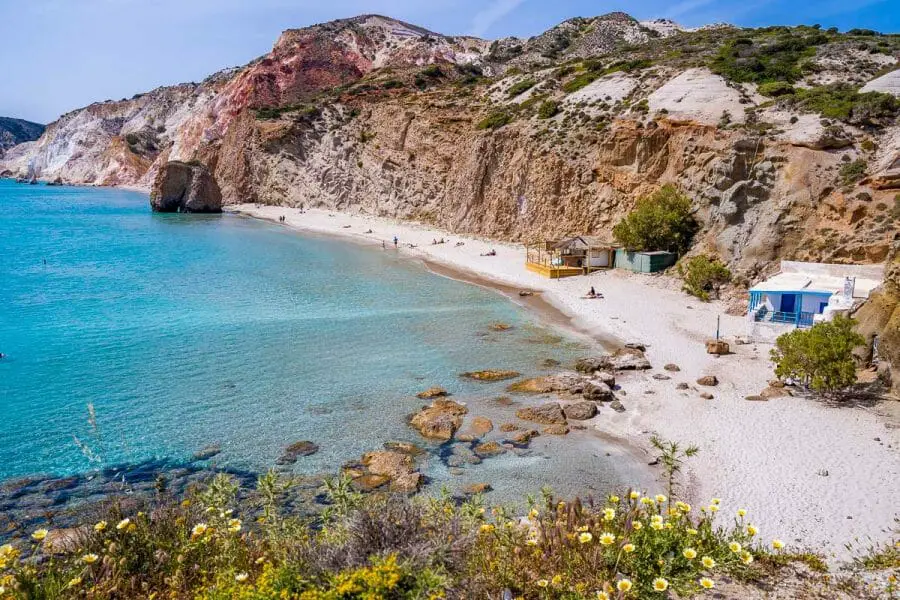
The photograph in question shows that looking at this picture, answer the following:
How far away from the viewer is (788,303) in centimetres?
2353

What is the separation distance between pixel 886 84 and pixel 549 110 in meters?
24.9

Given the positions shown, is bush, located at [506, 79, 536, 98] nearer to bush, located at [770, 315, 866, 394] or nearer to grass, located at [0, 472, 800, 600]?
bush, located at [770, 315, 866, 394]

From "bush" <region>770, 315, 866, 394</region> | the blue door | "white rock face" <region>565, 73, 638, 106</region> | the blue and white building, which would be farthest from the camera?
"white rock face" <region>565, 73, 638, 106</region>

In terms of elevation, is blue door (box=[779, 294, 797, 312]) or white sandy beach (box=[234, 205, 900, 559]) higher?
blue door (box=[779, 294, 797, 312])

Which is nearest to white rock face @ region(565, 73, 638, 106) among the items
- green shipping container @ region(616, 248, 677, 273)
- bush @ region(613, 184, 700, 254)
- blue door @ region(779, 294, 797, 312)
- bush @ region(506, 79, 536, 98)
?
bush @ region(506, 79, 536, 98)

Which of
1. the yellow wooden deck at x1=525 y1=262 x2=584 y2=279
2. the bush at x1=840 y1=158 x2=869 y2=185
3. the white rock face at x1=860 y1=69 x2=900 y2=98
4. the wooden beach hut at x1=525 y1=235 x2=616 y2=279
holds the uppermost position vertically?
the white rock face at x1=860 y1=69 x2=900 y2=98

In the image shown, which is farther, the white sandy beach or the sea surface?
the sea surface

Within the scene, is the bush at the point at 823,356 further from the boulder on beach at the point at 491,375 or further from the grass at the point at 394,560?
the grass at the point at 394,560

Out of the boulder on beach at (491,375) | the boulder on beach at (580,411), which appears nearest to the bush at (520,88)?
the boulder on beach at (491,375)

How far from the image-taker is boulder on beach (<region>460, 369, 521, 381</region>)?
20531mm

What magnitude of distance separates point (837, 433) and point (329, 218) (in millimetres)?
60451

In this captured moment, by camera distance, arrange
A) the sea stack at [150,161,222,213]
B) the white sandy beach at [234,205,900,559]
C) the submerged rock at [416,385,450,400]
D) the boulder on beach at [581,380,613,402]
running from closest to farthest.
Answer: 1. the white sandy beach at [234,205,900,559]
2. the boulder on beach at [581,380,613,402]
3. the submerged rock at [416,385,450,400]
4. the sea stack at [150,161,222,213]

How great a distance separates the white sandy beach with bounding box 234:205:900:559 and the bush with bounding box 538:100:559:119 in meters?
29.3

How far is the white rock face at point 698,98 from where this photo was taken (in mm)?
37500
